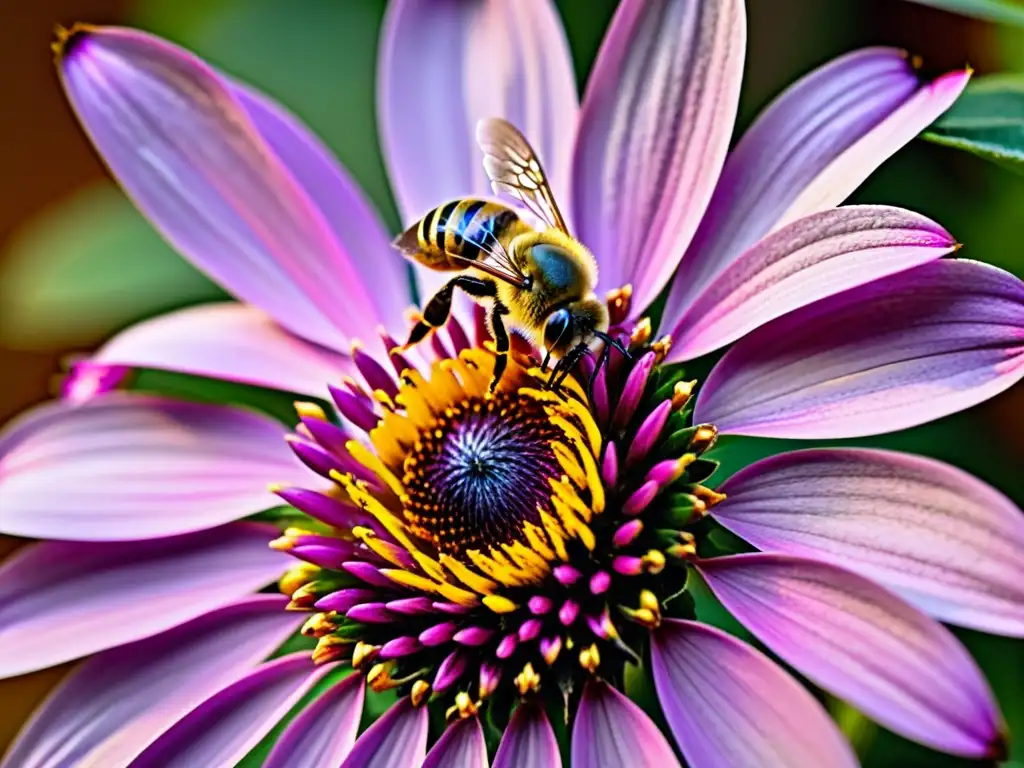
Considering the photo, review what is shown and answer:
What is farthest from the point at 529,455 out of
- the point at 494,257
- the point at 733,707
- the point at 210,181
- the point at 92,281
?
the point at 92,281

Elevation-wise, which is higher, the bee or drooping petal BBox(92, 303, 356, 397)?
drooping petal BBox(92, 303, 356, 397)

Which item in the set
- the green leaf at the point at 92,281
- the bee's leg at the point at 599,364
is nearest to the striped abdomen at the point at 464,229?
the bee's leg at the point at 599,364

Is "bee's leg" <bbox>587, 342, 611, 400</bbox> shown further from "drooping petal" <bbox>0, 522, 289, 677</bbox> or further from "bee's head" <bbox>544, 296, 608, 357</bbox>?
"drooping petal" <bbox>0, 522, 289, 677</bbox>

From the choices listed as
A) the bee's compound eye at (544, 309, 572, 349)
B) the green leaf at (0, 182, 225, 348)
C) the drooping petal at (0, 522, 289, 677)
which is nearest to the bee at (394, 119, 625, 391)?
the bee's compound eye at (544, 309, 572, 349)

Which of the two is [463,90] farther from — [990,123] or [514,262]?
[990,123]

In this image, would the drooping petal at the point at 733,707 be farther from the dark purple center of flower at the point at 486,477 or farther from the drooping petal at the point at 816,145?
the drooping petal at the point at 816,145

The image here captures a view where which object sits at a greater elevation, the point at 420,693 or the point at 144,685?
the point at 144,685
